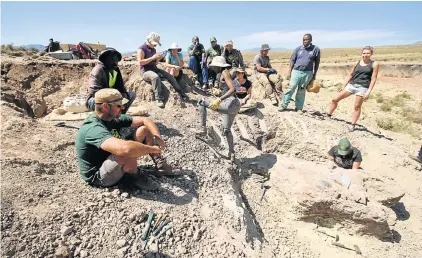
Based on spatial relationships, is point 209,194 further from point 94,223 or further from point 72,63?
point 72,63

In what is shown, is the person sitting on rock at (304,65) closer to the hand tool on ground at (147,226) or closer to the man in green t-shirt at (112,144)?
the man in green t-shirt at (112,144)

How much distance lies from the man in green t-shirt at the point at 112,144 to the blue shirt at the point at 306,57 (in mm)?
4849

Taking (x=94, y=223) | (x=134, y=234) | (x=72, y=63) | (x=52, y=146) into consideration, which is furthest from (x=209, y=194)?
(x=72, y=63)

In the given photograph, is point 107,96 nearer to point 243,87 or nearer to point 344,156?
point 243,87

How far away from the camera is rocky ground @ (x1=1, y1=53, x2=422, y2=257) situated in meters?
3.27

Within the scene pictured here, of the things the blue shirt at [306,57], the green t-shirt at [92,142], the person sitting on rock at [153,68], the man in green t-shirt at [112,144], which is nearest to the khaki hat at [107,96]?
the man in green t-shirt at [112,144]

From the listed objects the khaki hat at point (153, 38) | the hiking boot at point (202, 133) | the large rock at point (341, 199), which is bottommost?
the large rock at point (341, 199)

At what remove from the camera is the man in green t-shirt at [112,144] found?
3.24 meters

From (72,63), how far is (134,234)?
8434 millimetres

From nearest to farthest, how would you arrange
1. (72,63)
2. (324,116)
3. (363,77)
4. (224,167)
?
(224,167) → (363,77) → (324,116) → (72,63)

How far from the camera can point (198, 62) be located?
9195 millimetres

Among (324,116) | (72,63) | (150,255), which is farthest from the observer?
(72,63)

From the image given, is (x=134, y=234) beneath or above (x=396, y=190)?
above

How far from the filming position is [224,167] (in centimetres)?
545
